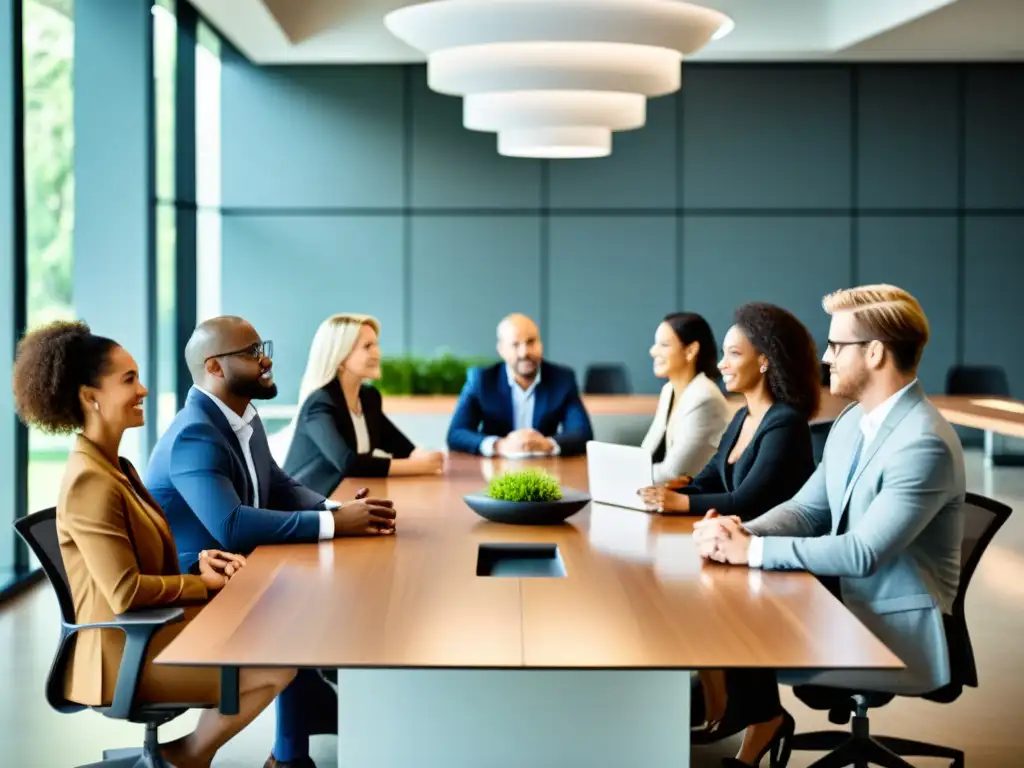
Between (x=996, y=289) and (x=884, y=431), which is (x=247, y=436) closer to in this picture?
(x=884, y=431)

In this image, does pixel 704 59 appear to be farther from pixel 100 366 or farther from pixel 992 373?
pixel 100 366

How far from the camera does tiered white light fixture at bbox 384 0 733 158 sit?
19.7 ft

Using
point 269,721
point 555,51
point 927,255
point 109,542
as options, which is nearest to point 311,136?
point 927,255

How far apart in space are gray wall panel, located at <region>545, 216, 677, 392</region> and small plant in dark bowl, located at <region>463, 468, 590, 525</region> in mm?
9516

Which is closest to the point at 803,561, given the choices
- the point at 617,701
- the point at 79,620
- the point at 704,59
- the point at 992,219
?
the point at 617,701

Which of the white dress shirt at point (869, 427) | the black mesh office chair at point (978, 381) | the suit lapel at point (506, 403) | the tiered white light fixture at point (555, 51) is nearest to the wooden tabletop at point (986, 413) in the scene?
the black mesh office chair at point (978, 381)

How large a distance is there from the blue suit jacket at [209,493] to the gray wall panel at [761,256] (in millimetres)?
9963

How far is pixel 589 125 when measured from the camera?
7.44 m

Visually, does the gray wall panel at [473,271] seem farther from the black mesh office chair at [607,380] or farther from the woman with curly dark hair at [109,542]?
the woman with curly dark hair at [109,542]

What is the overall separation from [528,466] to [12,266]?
2.78 meters

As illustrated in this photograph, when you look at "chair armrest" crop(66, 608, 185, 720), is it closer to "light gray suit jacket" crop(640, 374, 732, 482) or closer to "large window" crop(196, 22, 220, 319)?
"light gray suit jacket" crop(640, 374, 732, 482)

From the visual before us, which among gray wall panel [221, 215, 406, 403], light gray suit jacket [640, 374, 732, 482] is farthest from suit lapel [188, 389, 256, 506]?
gray wall panel [221, 215, 406, 403]

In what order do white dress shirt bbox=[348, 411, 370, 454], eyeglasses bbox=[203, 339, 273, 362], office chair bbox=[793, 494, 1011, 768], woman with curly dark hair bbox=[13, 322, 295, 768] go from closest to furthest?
1. woman with curly dark hair bbox=[13, 322, 295, 768]
2. office chair bbox=[793, 494, 1011, 768]
3. eyeglasses bbox=[203, 339, 273, 362]
4. white dress shirt bbox=[348, 411, 370, 454]

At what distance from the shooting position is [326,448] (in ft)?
17.9
